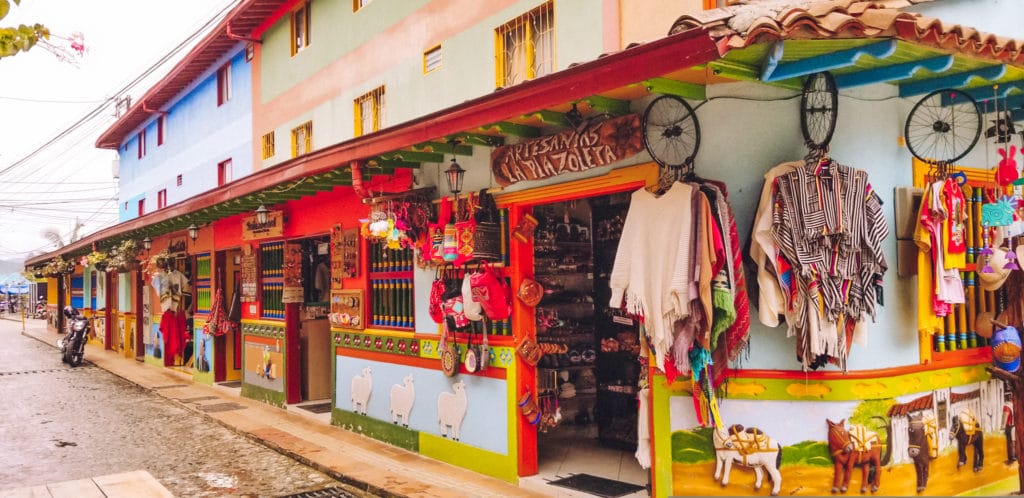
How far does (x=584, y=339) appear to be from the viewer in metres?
8.95

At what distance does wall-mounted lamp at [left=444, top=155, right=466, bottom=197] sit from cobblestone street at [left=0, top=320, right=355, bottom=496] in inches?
143

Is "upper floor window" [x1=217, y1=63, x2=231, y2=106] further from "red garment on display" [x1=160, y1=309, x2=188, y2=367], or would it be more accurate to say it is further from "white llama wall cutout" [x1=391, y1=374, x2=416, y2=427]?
"white llama wall cutout" [x1=391, y1=374, x2=416, y2=427]

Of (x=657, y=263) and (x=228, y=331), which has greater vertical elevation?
(x=657, y=263)

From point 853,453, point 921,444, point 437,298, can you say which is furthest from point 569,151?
point 921,444

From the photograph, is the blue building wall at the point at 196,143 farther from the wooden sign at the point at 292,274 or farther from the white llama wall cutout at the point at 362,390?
the white llama wall cutout at the point at 362,390

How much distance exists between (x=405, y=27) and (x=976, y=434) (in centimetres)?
985

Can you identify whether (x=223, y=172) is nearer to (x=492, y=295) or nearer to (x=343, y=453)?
(x=343, y=453)

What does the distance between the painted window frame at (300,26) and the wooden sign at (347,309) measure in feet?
22.9

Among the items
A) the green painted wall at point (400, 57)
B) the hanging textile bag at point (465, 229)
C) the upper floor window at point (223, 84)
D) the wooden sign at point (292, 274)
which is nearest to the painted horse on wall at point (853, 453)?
the hanging textile bag at point (465, 229)

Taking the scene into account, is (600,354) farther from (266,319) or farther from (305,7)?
(305,7)

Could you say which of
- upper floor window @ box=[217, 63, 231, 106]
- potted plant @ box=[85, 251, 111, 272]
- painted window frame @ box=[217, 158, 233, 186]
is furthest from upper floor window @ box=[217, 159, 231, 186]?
potted plant @ box=[85, 251, 111, 272]

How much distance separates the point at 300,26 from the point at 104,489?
1162cm

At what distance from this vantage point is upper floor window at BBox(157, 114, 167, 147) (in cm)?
2533

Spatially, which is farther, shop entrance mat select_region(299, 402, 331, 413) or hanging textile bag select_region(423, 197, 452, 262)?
shop entrance mat select_region(299, 402, 331, 413)
